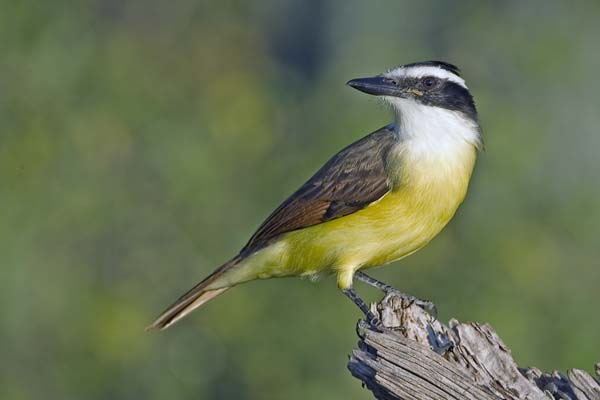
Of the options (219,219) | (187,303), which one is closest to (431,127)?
(187,303)

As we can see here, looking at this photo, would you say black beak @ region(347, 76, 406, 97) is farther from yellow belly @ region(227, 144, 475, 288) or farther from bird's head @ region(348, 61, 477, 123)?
yellow belly @ region(227, 144, 475, 288)

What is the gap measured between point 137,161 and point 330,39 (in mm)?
10509

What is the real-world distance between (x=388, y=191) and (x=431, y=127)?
0.45m

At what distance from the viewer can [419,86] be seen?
304 inches

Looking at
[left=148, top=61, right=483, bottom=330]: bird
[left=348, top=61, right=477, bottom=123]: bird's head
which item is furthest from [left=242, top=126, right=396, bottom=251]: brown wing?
[left=348, top=61, right=477, bottom=123]: bird's head

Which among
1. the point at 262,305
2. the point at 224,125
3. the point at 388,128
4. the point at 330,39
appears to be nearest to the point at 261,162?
the point at 224,125

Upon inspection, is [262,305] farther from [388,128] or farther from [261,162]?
[388,128]

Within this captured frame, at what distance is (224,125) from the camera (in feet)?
37.2

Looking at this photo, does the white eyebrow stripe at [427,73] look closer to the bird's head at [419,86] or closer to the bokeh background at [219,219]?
the bird's head at [419,86]

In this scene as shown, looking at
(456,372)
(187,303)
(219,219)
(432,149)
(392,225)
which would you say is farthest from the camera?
(219,219)

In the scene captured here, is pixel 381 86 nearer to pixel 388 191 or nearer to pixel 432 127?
pixel 432 127

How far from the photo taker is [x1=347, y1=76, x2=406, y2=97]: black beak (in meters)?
7.68

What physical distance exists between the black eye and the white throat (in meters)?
0.11

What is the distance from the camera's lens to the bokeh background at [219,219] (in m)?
9.84
